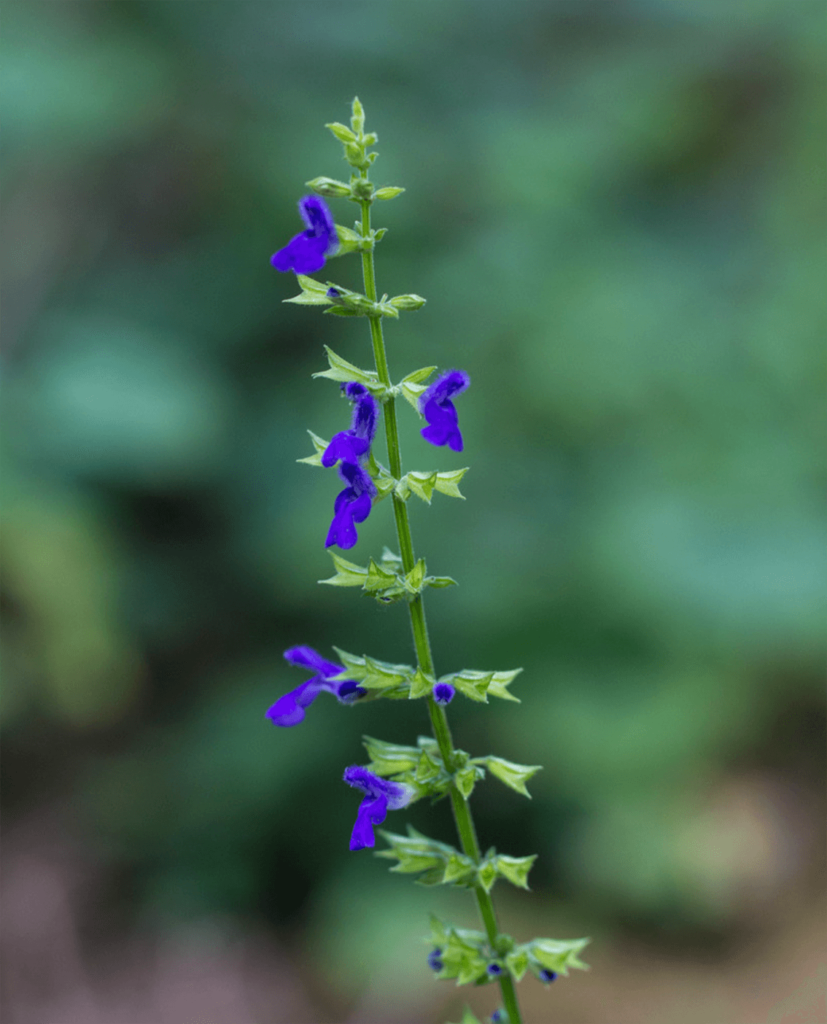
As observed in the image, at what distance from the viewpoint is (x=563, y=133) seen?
546 centimetres

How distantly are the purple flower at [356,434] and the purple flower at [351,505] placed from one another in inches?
0.7

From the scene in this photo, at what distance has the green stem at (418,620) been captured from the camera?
1125 millimetres

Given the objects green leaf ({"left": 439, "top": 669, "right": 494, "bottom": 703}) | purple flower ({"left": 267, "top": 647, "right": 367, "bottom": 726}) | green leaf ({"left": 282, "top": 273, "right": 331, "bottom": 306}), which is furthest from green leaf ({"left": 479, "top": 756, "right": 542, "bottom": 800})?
green leaf ({"left": 282, "top": 273, "right": 331, "bottom": 306})

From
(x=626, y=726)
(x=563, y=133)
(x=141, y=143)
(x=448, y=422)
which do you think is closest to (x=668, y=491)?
(x=626, y=726)

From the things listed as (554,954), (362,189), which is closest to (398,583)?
(362,189)

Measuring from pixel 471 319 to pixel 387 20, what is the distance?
6.70 ft

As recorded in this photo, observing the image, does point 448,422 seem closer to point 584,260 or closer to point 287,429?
point 287,429

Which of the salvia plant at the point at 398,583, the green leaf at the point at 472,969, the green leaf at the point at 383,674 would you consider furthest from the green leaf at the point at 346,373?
the green leaf at the point at 472,969

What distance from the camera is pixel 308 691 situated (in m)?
1.37

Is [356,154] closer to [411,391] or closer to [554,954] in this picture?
[411,391]

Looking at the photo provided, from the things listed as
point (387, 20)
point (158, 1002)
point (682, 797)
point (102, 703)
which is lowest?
point (158, 1002)

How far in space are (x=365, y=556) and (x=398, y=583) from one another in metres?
2.83

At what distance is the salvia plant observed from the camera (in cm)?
114

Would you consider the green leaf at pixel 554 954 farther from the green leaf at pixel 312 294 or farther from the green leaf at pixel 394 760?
the green leaf at pixel 312 294
